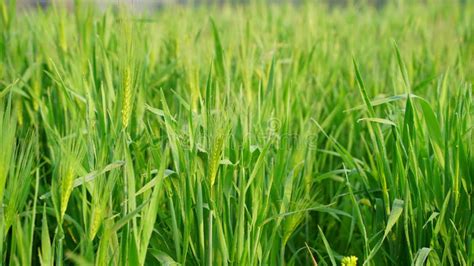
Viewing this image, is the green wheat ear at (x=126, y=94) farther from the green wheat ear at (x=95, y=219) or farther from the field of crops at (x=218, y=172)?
the green wheat ear at (x=95, y=219)

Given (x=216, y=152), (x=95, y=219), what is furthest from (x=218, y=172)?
(x=95, y=219)

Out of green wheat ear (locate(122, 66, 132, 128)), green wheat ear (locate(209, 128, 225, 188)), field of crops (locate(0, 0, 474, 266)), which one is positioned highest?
green wheat ear (locate(122, 66, 132, 128))

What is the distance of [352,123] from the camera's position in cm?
149

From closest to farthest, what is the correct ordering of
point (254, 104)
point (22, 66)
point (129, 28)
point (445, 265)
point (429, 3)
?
point (129, 28) → point (445, 265) → point (254, 104) → point (22, 66) → point (429, 3)

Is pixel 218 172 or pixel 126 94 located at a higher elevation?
pixel 126 94

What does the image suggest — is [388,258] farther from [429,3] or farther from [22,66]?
[429,3]

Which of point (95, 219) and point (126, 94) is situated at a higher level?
point (126, 94)

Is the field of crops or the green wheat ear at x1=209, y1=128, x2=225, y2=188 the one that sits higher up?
the green wheat ear at x1=209, y1=128, x2=225, y2=188

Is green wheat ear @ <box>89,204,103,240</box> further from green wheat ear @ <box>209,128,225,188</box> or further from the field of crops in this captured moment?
green wheat ear @ <box>209,128,225,188</box>

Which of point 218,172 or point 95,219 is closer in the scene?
point 95,219

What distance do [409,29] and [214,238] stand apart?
1.68 meters

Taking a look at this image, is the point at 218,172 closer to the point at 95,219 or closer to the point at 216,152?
the point at 216,152

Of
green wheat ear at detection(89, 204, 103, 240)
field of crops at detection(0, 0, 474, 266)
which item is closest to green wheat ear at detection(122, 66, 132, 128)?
field of crops at detection(0, 0, 474, 266)

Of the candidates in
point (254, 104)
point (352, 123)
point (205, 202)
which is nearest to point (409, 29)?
point (352, 123)
